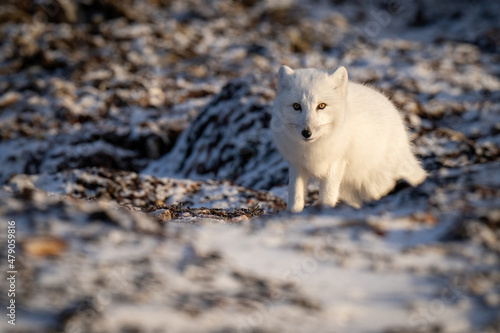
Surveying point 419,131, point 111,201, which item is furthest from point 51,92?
point 419,131

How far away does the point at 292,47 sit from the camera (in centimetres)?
1165

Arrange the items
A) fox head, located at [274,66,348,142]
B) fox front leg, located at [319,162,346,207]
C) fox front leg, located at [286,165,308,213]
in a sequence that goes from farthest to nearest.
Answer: fox front leg, located at [286,165,308,213]
fox front leg, located at [319,162,346,207]
fox head, located at [274,66,348,142]

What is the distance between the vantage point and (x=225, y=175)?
659 centimetres

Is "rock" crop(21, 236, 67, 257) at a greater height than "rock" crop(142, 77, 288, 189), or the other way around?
"rock" crop(142, 77, 288, 189)

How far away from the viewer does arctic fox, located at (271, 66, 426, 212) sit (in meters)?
3.82

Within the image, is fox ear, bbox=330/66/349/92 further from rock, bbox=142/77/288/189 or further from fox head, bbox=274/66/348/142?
rock, bbox=142/77/288/189

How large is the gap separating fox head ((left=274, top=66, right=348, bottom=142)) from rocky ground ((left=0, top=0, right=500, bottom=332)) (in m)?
0.96

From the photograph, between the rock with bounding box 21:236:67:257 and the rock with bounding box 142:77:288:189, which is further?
the rock with bounding box 142:77:288:189

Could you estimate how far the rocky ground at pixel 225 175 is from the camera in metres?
Answer: 1.80

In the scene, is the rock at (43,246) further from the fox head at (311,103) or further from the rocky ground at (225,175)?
the fox head at (311,103)

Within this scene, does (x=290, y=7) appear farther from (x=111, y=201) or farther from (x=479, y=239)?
(x=479, y=239)

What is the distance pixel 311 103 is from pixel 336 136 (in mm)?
399

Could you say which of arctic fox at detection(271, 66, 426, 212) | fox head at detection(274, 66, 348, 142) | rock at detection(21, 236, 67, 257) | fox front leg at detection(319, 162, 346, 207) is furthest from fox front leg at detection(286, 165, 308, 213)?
rock at detection(21, 236, 67, 257)

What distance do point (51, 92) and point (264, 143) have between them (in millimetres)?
4807
